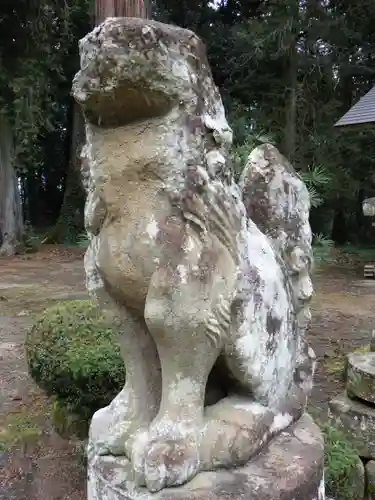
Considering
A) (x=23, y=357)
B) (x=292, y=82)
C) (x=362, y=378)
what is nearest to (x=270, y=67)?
(x=292, y=82)

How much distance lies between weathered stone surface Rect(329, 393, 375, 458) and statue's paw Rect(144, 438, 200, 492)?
1.61 m

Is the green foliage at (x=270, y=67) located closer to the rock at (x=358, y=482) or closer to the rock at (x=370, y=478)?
the rock at (x=370, y=478)

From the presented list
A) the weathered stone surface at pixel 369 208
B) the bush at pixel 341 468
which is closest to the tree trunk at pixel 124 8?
the weathered stone surface at pixel 369 208

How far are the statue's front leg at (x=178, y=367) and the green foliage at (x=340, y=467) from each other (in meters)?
1.21

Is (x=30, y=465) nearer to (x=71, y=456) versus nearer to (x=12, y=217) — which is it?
(x=71, y=456)

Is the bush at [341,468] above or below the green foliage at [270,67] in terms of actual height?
below

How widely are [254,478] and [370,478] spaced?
4.84ft

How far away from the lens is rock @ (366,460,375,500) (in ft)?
8.36

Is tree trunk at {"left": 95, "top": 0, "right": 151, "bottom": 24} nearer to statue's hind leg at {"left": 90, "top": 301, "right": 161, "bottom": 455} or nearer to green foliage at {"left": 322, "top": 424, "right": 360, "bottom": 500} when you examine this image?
green foliage at {"left": 322, "top": 424, "right": 360, "bottom": 500}

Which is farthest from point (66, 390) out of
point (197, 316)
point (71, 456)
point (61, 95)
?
point (61, 95)

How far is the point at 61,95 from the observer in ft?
41.3

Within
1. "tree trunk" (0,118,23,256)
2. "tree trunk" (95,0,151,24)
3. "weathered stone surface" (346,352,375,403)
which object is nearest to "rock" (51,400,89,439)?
"weathered stone surface" (346,352,375,403)

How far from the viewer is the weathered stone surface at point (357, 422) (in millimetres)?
2666

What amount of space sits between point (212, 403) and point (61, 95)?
39.1ft
